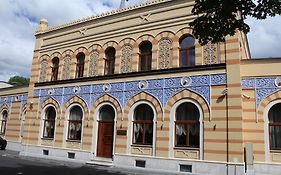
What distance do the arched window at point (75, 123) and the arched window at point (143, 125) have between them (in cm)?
397

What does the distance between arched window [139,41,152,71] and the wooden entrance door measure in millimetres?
3727

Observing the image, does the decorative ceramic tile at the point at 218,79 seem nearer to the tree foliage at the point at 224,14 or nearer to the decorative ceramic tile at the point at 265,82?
the decorative ceramic tile at the point at 265,82

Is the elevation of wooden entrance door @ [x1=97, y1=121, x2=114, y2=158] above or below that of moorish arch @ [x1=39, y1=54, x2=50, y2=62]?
below

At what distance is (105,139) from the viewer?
1672cm

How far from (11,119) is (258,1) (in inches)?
853

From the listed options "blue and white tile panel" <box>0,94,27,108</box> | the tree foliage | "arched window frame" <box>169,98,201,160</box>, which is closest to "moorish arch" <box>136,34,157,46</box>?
"arched window frame" <box>169,98,201,160</box>

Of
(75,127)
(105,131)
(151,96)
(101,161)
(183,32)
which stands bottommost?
(101,161)

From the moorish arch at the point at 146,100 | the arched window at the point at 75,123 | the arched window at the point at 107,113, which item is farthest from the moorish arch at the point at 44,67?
the moorish arch at the point at 146,100

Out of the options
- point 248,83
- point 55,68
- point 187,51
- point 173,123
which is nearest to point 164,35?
point 187,51

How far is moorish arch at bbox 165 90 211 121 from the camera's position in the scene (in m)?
13.7

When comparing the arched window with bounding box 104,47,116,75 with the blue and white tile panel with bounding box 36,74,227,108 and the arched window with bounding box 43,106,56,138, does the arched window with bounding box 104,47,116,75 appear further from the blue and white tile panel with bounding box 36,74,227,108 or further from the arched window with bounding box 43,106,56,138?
the arched window with bounding box 43,106,56,138

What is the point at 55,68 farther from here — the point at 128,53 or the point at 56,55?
the point at 128,53

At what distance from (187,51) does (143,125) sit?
4540 millimetres

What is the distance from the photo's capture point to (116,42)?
57.1 feet
